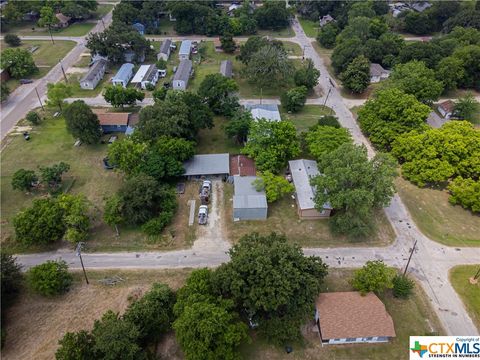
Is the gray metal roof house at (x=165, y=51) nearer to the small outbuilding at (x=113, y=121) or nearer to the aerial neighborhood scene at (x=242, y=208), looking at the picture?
the aerial neighborhood scene at (x=242, y=208)

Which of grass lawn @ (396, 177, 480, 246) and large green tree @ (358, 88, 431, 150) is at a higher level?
large green tree @ (358, 88, 431, 150)

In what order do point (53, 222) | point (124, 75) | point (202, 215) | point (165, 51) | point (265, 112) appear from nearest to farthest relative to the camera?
point (53, 222) → point (202, 215) → point (265, 112) → point (124, 75) → point (165, 51)

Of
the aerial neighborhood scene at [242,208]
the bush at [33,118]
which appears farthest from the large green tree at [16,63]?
the bush at [33,118]

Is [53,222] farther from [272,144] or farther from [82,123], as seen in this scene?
[272,144]

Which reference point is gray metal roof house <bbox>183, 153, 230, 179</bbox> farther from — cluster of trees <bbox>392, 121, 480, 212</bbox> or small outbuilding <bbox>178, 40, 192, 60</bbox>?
small outbuilding <bbox>178, 40, 192, 60</bbox>

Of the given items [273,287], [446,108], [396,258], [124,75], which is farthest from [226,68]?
[273,287]

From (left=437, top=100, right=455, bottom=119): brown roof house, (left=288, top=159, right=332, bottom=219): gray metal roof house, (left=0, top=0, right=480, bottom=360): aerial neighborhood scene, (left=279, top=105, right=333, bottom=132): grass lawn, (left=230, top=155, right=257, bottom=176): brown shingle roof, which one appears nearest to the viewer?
(left=0, top=0, right=480, bottom=360): aerial neighborhood scene

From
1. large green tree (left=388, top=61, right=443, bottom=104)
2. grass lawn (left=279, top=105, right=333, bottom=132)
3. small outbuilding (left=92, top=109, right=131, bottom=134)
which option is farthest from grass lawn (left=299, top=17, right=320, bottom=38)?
small outbuilding (left=92, top=109, right=131, bottom=134)
